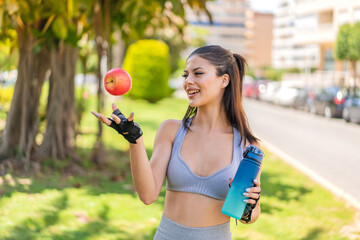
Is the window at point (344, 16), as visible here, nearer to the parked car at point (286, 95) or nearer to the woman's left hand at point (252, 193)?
the parked car at point (286, 95)

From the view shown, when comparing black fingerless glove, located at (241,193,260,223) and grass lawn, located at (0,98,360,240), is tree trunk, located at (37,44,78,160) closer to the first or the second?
grass lawn, located at (0,98,360,240)

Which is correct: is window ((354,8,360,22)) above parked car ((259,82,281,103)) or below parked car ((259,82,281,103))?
above

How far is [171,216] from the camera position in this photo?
8.27ft

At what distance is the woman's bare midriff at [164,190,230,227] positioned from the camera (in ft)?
8.14

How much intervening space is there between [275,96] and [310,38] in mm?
21604

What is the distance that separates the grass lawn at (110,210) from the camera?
5.20 meters

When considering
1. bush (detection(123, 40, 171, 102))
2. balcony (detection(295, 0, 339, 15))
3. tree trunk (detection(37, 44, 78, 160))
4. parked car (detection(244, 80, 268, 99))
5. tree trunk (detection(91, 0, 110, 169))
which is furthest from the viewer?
balcony (detection(295, 0, 339, 15))

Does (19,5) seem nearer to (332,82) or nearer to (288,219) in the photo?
(288,219)

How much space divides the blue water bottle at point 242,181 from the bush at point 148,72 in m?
24.6

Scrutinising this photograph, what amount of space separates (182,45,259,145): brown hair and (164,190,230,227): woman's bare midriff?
1.16ft

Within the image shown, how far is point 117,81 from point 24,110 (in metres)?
5.40

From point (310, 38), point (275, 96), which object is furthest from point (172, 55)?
point (310, 38)

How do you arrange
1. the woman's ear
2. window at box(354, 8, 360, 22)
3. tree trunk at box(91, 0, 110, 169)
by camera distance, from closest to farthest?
the woman's ear < tree trunk at box(91, 0, 110, 169) < window at box(354, 8, 360, 22)

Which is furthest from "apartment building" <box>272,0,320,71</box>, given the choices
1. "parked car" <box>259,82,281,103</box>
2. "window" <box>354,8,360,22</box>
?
"parked car" <box>259,82,281,103</box>
